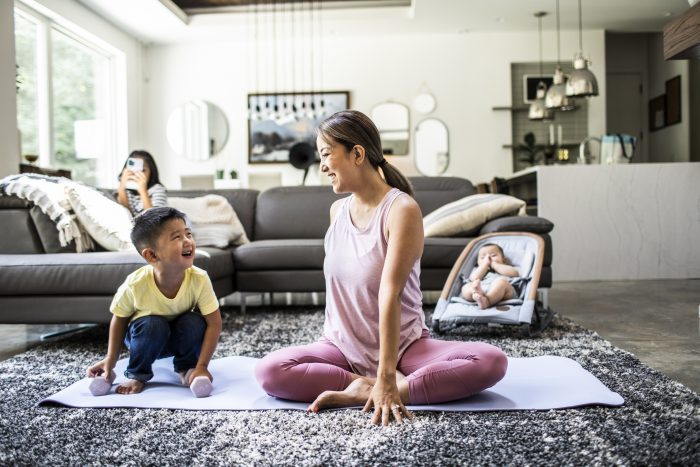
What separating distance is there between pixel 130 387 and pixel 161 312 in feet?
0.79

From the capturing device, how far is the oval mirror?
792 cm

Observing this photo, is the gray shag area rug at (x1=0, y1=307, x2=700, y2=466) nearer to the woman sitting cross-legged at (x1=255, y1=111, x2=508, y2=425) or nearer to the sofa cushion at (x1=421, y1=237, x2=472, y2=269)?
the woman sitting cross-legged at (x1=255, y1=111, x2=508, y2=425)

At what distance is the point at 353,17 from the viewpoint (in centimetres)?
725

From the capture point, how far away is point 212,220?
4164mm

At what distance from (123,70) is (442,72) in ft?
12.5

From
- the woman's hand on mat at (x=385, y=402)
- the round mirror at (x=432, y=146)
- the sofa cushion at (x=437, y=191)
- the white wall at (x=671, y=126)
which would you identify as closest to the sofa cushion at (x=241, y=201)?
the sofa cushion at (x=437, y=191)

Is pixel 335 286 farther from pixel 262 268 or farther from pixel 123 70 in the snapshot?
pixel 123 70

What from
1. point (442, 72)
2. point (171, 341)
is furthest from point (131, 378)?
point (442, 72)

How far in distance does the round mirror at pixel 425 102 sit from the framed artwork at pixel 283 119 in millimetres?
856

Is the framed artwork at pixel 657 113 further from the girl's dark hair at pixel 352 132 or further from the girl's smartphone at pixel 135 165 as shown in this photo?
the girl's dark hair at pixel 352 132

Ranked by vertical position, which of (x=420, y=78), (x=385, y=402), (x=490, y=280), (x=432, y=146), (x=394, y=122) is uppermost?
(x=420, y=78)

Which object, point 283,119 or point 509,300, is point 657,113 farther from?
point 509,300

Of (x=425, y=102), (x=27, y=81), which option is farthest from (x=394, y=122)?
(x=27, y=81)

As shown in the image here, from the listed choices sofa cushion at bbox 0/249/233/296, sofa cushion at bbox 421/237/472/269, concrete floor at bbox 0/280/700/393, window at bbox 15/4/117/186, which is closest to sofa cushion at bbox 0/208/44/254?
sofa cushion at bbox 0/249/233/296
